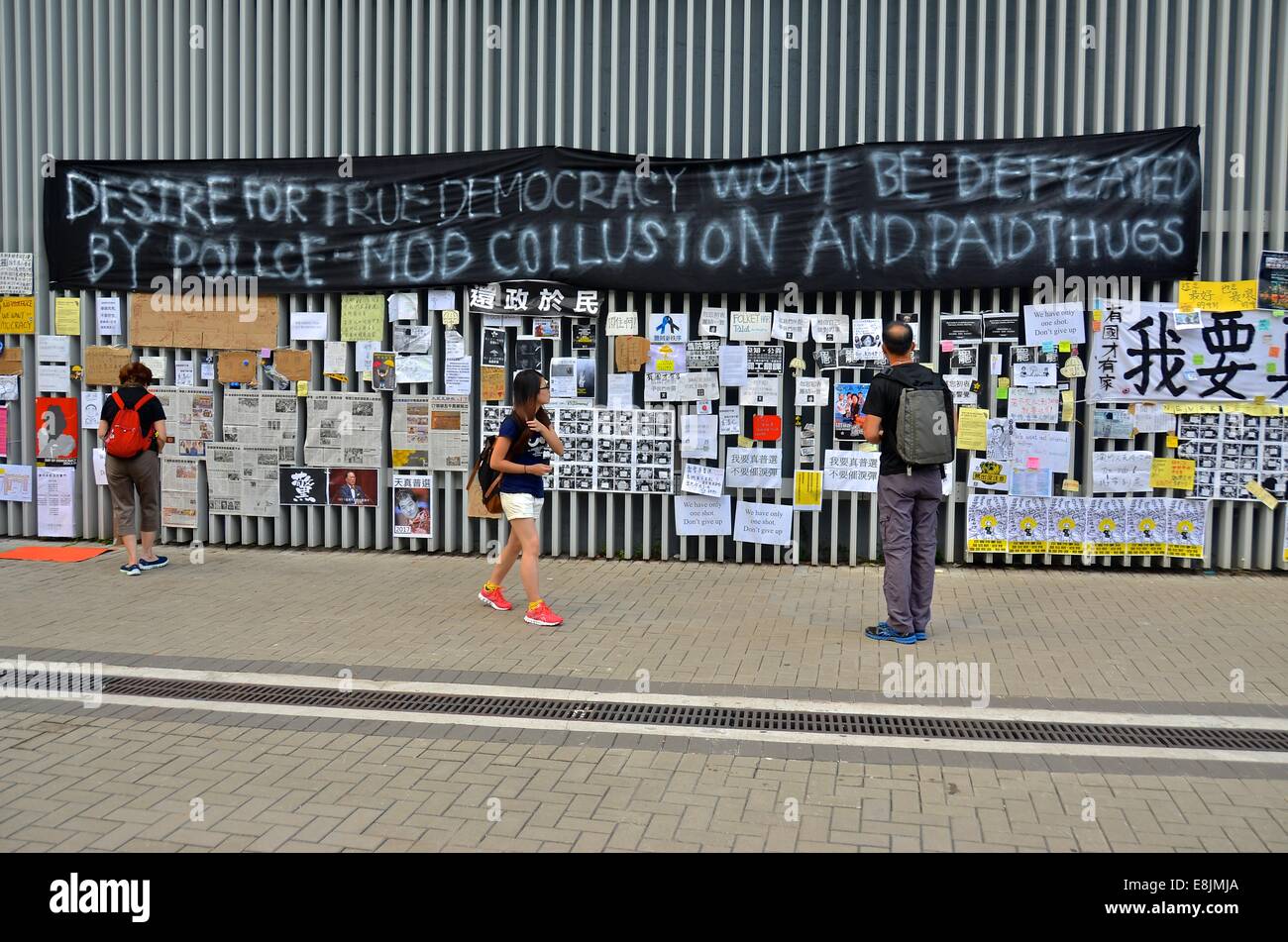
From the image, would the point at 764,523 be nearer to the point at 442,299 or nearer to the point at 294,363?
the point at 442,299

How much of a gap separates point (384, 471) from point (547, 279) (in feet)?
8.09

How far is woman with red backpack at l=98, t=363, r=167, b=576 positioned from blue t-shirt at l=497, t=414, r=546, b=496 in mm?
3725

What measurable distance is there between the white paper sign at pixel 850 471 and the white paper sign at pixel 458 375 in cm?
342

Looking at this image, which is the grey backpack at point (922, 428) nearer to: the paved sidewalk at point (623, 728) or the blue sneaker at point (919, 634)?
the blue sneaker at point (919, 634)

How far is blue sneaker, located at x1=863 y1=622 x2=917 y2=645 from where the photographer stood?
7.08 meters

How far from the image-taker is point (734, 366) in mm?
9508

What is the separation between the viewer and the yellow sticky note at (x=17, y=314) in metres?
10.8

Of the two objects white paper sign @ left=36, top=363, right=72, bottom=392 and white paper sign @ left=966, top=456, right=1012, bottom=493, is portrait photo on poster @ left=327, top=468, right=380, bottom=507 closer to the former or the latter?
white paper sign @ left=36, top=363, right=72, bottom=392

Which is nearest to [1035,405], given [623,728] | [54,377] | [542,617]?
[542,617]

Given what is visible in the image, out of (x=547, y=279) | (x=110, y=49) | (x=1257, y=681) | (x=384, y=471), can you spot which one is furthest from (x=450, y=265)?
(x=1257, y=681)

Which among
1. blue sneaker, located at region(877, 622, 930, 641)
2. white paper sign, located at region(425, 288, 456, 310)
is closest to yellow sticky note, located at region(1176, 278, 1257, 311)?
blue sneaker, located at region(877, 622, 930, 641)

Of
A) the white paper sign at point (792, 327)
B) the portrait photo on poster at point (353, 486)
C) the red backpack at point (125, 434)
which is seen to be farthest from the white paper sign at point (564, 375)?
the red backpack at point (125, 434)

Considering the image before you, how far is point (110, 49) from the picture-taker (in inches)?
415

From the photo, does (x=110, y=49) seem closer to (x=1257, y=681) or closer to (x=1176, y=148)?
(x=1176, y=148)
